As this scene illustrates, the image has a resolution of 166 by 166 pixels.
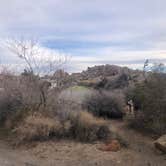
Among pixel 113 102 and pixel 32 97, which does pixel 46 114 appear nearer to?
pixel 32 97

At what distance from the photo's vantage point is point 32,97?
18.0 metres

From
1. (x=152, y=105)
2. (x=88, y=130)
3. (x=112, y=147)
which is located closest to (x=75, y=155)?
(x=112, y=147)

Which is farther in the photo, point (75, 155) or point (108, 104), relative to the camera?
point (108, 104)

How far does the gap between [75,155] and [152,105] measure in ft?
17.0

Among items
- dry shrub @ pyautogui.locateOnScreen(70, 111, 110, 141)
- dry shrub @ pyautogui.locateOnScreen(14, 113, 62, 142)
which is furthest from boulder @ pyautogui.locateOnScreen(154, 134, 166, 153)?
dry shrub @ pyautogui.locateOnScreen(14, 113, 62, 142)

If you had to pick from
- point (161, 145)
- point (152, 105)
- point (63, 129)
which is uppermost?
point (152, 105)

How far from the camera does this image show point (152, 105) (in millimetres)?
16641

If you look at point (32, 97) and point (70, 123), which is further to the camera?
point (32, 97)

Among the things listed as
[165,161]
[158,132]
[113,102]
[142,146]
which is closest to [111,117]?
[113,102]

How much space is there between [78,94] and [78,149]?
8688 millimetres

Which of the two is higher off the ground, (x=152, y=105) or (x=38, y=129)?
(x=152, y=105)

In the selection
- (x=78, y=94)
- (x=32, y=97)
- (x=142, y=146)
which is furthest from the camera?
(x=78, y=94)

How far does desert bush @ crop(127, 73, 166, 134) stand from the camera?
53.5 feet

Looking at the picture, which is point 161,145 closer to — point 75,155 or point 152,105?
point 75,155
